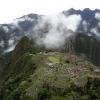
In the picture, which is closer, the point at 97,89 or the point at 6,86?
the point at 97,89

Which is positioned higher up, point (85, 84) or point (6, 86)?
point (85, 84)

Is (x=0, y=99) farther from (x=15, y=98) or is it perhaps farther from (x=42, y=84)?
(x=42, y=84)

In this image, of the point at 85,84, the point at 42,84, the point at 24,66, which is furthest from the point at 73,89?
the point at 24,66

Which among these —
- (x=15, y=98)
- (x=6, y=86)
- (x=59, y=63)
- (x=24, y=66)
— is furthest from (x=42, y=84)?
(x=24, y=66)

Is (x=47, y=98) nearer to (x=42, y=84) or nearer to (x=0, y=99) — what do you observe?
(x=42, y=84)

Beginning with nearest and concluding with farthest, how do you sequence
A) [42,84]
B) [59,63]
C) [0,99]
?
1. [42,84]
2. [59,63]
3. [0,99]

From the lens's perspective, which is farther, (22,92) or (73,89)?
(22,92)

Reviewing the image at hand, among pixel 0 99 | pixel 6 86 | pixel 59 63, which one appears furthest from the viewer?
pixel 0 99

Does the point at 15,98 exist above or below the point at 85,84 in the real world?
below

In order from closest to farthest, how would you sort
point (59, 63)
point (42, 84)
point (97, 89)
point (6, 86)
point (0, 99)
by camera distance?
Result: point (97, 89)
point (42, 84)
point (59, 63)
point (6, 86)
point (0, 99)
